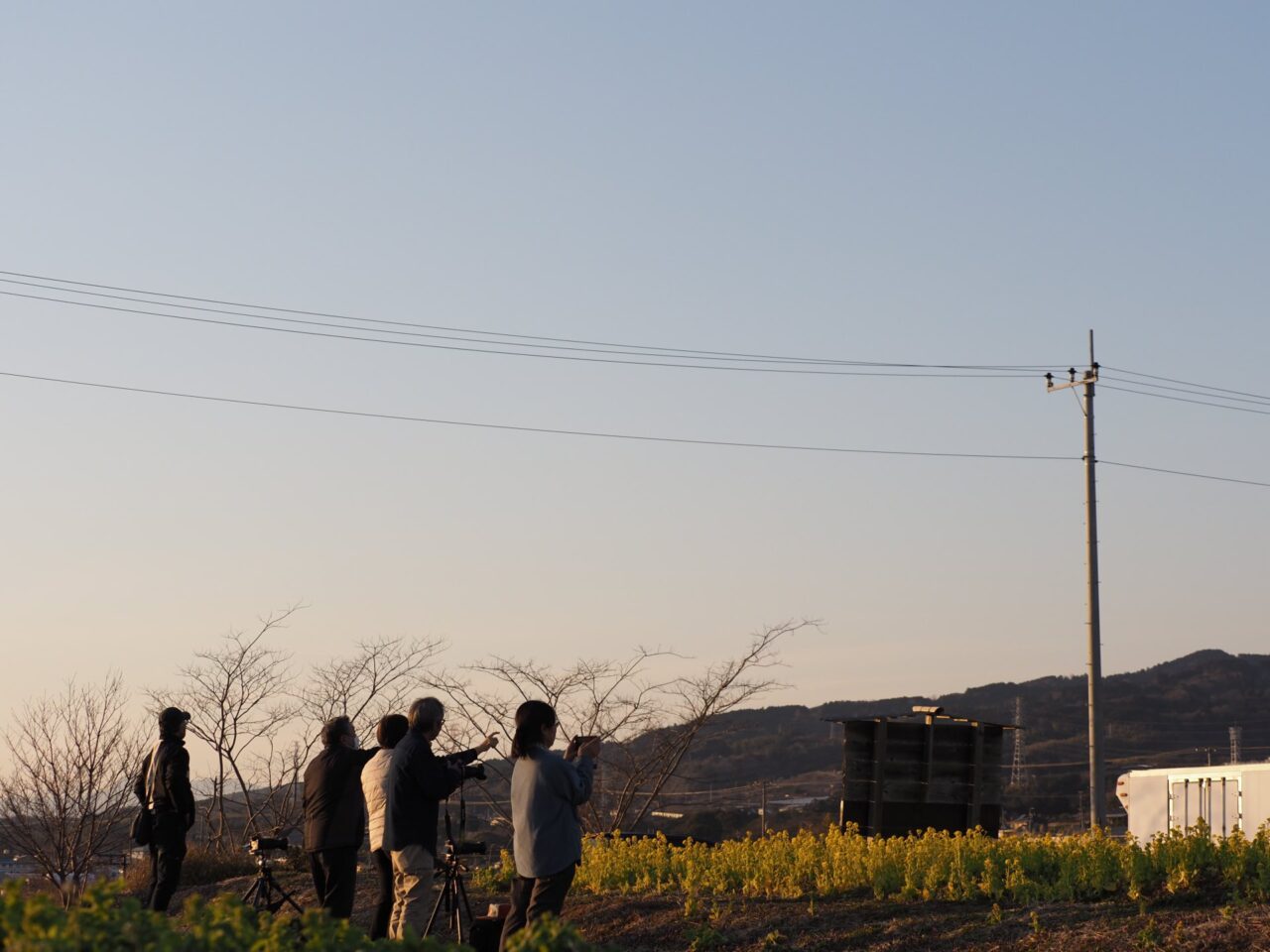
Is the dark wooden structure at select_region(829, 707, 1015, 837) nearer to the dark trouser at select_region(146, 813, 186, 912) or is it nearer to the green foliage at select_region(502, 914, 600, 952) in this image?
the dark trouser at select_region(146, 813, 186, 912)

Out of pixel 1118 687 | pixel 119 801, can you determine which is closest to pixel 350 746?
pixel 119 801

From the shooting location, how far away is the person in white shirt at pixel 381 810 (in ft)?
34.6

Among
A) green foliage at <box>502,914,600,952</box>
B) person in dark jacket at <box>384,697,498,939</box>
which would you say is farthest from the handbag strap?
green foliage at <box>502,914,600,952</box>

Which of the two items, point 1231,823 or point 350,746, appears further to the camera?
point 1231,823

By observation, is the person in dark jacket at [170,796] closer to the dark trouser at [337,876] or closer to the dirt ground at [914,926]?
the dark trouser at [337,876]

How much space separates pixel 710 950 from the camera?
12.1 metres

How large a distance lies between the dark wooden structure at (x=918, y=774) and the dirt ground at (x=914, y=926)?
7306 millimetres

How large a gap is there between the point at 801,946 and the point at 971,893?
1.74 metres

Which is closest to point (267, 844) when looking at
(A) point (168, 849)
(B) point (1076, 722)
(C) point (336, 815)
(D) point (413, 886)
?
(A) point (168, 849)

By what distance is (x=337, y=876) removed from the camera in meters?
11.0

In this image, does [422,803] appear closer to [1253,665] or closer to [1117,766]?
[1117,766]

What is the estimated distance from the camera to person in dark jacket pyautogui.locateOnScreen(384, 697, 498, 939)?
10.3m

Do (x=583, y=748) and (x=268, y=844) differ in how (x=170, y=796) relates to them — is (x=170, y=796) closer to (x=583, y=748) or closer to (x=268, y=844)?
(x=268, y=844)

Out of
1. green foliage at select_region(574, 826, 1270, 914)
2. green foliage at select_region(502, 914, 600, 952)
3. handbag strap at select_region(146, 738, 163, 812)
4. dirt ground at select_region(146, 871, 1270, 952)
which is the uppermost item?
handbag strap at select_region(146, 738, 163, 812)
